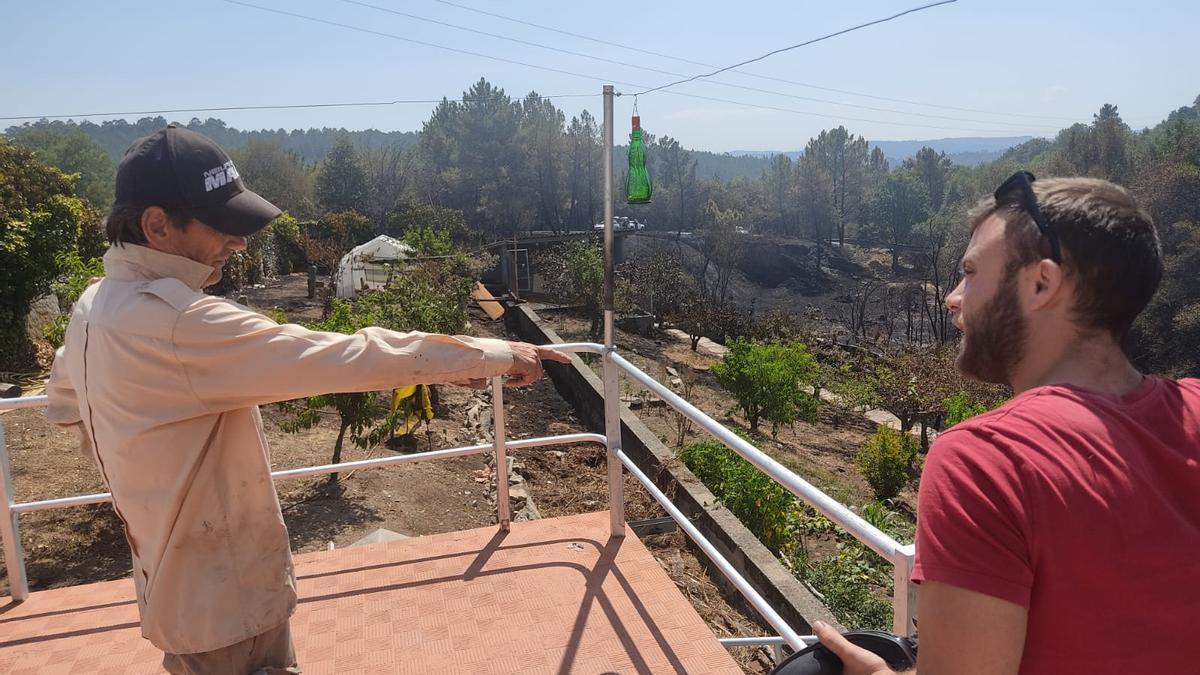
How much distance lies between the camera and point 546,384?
476 inches

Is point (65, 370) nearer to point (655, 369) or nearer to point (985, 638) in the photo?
point (985, 638)

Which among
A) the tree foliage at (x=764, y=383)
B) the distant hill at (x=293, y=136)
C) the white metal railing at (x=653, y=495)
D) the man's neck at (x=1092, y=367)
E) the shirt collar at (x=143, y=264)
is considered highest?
the distant hill at (x=293, y=136)

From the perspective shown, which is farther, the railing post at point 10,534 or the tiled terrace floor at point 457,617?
the railing post at point 10,534

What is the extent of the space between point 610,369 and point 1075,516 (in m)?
2.59

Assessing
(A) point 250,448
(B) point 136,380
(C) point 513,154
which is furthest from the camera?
(C) point 513,154

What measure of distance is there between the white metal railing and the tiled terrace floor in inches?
8.2

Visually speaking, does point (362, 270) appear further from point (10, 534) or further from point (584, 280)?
point (10, 534)

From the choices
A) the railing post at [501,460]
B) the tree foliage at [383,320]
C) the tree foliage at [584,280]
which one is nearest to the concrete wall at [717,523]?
the railing post at [501,460]

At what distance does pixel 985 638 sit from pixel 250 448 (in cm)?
139

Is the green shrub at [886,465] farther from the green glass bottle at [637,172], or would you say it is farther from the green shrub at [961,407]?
the green glass bottle at [637,172]

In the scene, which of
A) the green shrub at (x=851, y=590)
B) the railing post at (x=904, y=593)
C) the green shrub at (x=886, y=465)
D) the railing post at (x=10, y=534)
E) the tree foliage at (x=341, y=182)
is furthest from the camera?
the tree foliage at (x=341, y=182)

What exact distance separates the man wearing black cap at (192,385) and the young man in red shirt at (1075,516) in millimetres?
1143

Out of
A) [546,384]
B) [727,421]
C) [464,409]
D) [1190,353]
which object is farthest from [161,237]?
[1190,353]

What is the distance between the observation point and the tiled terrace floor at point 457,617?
2750mm
